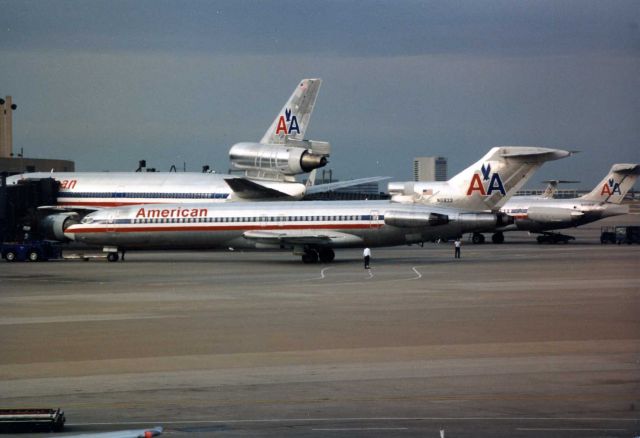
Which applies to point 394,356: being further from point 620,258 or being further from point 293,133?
point 293,133

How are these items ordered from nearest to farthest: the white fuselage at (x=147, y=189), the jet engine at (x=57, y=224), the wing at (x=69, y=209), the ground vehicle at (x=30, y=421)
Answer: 1. the ground vehicle at (x=30, y=421)
2. the jet engine at (x=57, y=224)
3. the wing at (x=69, y=209)
4. the white fuselage at (x=147, y=189)

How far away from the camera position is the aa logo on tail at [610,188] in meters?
94.0

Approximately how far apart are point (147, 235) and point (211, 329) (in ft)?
114

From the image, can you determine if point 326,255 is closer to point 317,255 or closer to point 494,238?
point 317,255

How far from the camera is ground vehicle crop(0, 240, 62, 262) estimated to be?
6562 centimetres

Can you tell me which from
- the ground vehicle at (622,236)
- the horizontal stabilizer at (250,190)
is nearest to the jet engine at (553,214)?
the ground vehicle at (622,236)

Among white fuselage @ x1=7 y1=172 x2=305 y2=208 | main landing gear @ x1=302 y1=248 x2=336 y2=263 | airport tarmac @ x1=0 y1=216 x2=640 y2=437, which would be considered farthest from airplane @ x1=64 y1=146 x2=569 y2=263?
white fuselage @ x1=7 y1=172 x2=305 y2=208

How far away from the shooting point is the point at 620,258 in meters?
62.5

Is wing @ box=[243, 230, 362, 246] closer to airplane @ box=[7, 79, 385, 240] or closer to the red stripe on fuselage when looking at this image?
the red stripe on fuselage

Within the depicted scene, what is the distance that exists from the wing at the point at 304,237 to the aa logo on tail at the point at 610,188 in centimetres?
4525

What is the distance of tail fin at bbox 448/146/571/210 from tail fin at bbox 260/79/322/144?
21677 mm

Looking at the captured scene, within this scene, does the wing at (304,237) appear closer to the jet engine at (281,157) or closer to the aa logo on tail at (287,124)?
the jet engine at (281,157)

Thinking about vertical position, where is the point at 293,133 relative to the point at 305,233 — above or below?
above

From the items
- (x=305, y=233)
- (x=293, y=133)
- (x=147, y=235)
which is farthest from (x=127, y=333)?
(x=293, y=133)
